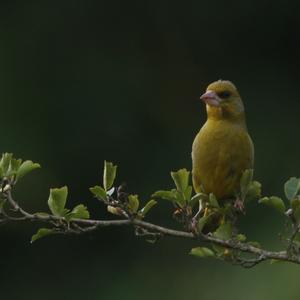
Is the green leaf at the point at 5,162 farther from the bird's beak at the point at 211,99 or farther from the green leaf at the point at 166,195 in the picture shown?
the bird's beak at the point at 211,99

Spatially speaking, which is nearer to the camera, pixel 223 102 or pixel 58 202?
pixel 58 202

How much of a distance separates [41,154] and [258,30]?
123 inches

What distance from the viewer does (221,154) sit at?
4.98 metres

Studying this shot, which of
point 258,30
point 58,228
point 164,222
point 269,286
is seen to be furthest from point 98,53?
point 58,228

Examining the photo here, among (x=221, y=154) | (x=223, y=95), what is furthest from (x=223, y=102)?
(x=221, y=154)

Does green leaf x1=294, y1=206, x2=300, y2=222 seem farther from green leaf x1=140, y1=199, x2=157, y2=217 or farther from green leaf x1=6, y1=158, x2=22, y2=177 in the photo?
green leaf x1=6, y1=158, x2=22, y2=177

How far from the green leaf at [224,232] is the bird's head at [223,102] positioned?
110 cm

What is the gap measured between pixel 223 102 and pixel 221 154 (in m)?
0.33

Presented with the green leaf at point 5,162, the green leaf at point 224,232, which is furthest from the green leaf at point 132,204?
the green leaf at point 5,162

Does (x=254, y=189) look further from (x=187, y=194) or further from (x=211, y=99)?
(x=211, y=99)

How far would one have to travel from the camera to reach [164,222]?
10.8 m

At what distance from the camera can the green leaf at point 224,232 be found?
4141 millimetres

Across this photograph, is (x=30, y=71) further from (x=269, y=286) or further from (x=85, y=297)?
(x=269, y=286)

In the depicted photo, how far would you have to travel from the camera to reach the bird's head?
205 inches
